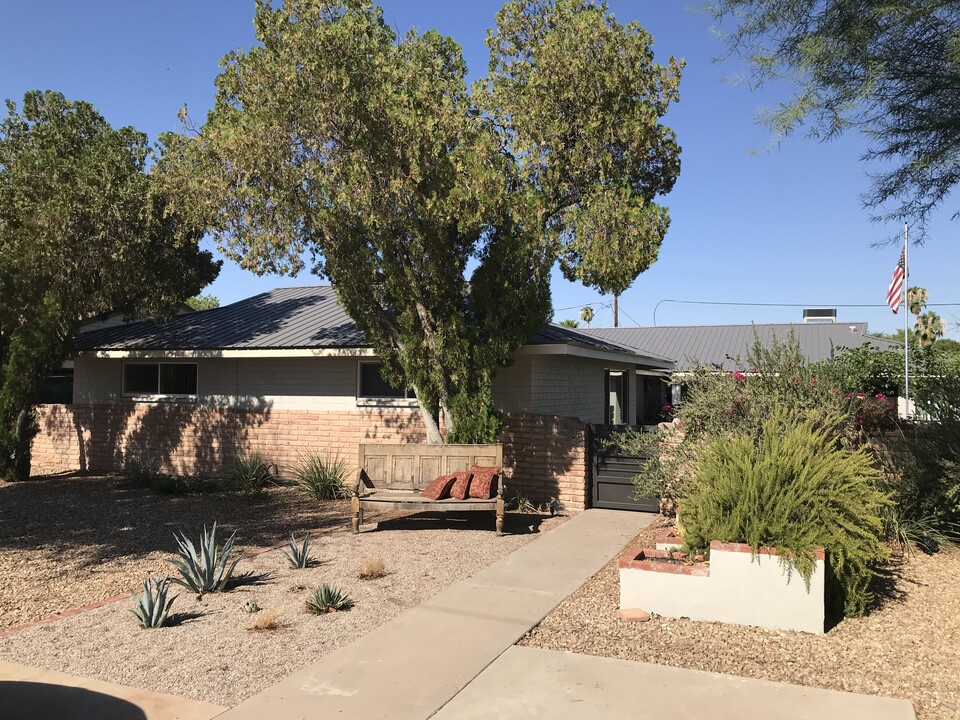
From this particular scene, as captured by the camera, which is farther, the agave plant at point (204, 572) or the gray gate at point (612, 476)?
the gray gate at point (612, 476)

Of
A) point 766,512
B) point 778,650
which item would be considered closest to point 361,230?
point 766,512

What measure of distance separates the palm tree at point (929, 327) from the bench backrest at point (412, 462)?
37.8 metres

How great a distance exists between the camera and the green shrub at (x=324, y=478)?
12.5m

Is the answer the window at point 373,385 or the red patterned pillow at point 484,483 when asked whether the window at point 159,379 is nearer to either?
the window at point 373,385

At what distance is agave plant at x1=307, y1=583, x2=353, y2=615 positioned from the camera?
605cm

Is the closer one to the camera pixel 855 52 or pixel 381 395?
pixel 855 52

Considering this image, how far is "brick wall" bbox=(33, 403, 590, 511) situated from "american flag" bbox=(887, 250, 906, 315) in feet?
47.5

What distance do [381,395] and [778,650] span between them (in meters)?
9.40

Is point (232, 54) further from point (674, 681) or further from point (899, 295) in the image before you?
point (899, 295)

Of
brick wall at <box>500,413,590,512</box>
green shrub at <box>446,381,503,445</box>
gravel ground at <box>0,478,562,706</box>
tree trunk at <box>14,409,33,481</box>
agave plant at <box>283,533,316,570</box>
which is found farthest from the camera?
tree trunk at <box>14,409,33,481</box>

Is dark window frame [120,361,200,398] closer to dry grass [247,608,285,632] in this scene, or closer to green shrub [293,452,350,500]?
green shrub [293,452,350,500]

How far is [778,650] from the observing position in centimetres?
517

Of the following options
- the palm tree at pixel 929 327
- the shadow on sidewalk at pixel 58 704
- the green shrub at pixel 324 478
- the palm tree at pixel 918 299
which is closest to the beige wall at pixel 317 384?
the green shrub at pixel 324 478

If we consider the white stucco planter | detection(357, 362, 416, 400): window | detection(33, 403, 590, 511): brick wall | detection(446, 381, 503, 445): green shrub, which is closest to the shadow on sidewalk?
the white stucco planter
